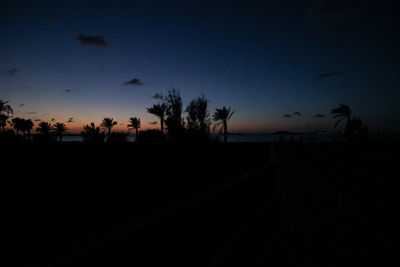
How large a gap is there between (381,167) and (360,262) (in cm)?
297

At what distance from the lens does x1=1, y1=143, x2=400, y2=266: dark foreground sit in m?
0.81

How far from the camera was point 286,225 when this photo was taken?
9.29ft

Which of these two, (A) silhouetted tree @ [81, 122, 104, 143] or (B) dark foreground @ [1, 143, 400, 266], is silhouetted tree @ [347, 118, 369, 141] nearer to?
(B) dark foreground @ [1, 143, 400, 266]

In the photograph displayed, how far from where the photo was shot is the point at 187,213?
0.88 meters

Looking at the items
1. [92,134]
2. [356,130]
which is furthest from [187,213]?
[356,130]

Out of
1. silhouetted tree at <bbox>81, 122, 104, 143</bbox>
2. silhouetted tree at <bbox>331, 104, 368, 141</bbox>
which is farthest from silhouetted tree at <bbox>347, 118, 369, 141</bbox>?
silhouetted tree at <bbox>81, 122, 104, 143</bbox>

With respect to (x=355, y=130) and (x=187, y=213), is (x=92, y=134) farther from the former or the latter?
(x=355, y=130)

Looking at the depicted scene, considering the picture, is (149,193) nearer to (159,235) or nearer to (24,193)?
(24,193)

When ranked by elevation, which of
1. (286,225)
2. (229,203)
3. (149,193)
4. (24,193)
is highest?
(229,203)

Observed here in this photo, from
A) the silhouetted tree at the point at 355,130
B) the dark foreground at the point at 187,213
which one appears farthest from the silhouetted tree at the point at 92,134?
the silhouetted tree at the point at 355,130

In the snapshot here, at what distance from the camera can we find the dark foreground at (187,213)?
2.65 feet

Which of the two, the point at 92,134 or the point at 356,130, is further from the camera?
the point at 356,130

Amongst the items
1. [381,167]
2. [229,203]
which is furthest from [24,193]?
[381,167]

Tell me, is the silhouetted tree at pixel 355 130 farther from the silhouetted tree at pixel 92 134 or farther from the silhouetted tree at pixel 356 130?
the silhouetted tree at pixel 92 134
